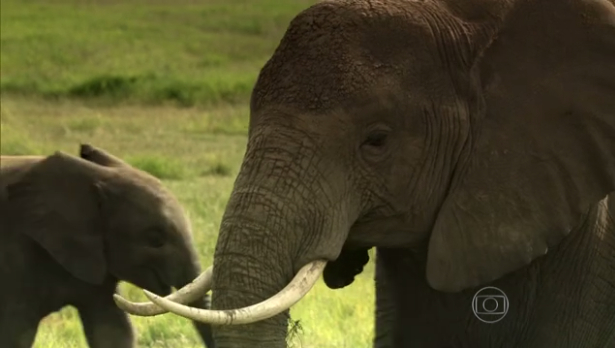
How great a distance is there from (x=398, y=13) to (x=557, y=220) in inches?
24.0

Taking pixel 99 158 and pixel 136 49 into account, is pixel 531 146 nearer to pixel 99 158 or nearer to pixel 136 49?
pixel 99 158

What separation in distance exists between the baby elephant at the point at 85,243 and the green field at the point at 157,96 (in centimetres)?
25

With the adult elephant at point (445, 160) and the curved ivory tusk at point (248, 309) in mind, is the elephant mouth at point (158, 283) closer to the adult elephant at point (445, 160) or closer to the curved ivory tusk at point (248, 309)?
the adult elephant at point (445, 160)

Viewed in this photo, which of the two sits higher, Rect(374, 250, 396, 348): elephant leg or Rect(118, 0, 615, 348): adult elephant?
Rect(118, 0, 615, 348): adult elephant

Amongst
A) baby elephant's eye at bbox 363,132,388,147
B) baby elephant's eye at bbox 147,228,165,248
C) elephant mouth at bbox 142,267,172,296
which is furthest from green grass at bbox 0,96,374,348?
baby elephant's eye at bbox 363,132,388,147

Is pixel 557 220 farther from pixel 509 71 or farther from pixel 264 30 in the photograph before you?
pixel 264 30

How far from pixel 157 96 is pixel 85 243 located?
1645 centimetres

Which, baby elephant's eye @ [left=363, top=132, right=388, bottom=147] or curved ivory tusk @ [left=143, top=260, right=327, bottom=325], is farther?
baby elephant's eye @ [left=363, top=132, right=388, bottom=147]

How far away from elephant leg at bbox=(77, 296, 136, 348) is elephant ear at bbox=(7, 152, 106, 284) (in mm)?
159

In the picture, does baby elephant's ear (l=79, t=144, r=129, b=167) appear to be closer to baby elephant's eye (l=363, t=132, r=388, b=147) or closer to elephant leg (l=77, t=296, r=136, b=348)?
elephant leg (l=77, t=296, r=136, b=348)

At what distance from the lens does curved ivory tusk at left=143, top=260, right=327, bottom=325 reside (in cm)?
293

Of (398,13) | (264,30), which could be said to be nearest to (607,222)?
(398,13)

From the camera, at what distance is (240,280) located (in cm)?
311

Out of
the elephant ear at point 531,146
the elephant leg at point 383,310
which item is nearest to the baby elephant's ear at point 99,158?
the elephant leg at point 383,310
